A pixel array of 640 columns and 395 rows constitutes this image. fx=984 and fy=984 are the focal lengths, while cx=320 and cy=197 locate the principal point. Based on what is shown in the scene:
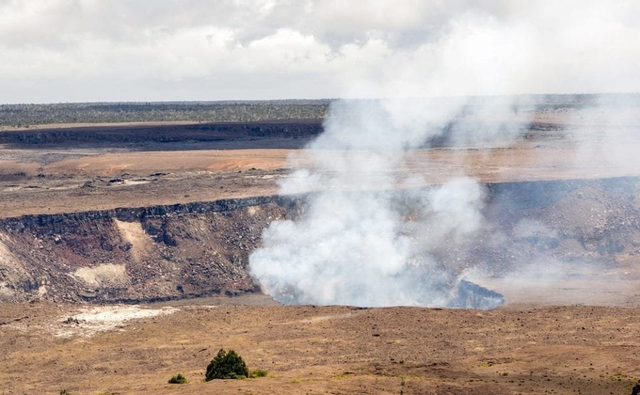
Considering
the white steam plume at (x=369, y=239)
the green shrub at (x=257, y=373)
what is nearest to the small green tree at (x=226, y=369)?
the green shrub at (x=257, y=373)

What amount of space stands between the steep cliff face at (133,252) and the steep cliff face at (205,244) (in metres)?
0.09

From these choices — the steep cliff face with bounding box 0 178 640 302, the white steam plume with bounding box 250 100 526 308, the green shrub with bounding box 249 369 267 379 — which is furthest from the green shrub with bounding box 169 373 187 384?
the steep cliff face with bounding box 0 178 640 302

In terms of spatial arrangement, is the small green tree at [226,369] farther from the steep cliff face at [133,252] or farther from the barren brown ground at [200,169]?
the barren brown ground at [200,169]

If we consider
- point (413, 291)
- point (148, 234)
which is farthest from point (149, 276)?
point (413, 291)

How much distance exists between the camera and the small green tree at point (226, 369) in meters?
48.7

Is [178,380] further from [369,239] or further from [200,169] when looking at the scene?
[200,169]

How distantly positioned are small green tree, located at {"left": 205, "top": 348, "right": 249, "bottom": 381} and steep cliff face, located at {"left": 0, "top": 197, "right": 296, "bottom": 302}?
106ft

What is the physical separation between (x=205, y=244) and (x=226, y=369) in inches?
1565

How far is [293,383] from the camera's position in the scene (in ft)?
154

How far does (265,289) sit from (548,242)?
25.9m

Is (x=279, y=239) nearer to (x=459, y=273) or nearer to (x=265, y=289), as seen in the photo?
(x=265, y=289)

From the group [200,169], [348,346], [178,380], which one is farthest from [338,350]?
[200,169]

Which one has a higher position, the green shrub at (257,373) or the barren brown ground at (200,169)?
the barren brown ground at (200,169)

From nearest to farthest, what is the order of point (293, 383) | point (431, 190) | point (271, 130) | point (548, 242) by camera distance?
point (293, 383) < point (548, 242) < point (431, 190) < point (271, 130)
